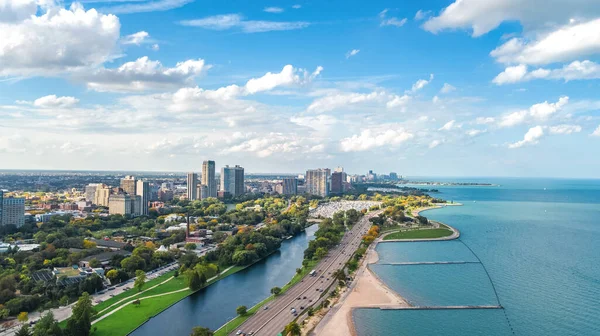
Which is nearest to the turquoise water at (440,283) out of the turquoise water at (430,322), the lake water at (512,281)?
the lake water at (512,281)

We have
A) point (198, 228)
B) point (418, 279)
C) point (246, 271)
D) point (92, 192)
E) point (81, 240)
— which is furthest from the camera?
point (92, 192)

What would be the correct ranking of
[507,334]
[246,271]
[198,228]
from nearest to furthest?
[507,334] < [246,271] < [198,228]

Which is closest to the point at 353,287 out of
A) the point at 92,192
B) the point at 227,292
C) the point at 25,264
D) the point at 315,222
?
the point at 227,292

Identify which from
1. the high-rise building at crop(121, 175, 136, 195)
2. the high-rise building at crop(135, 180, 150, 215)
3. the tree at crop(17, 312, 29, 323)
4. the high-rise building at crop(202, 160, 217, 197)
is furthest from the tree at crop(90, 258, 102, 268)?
the high-rise building at crop(202, 160, 217, 197)

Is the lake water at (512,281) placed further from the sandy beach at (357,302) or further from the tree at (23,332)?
the tree at (23,332)

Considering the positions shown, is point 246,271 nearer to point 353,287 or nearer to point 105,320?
point 353,287

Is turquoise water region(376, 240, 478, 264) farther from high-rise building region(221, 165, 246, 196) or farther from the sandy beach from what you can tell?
high-rise building region(221, 165, 246, 196)

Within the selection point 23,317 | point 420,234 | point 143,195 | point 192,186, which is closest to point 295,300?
point 23,317
